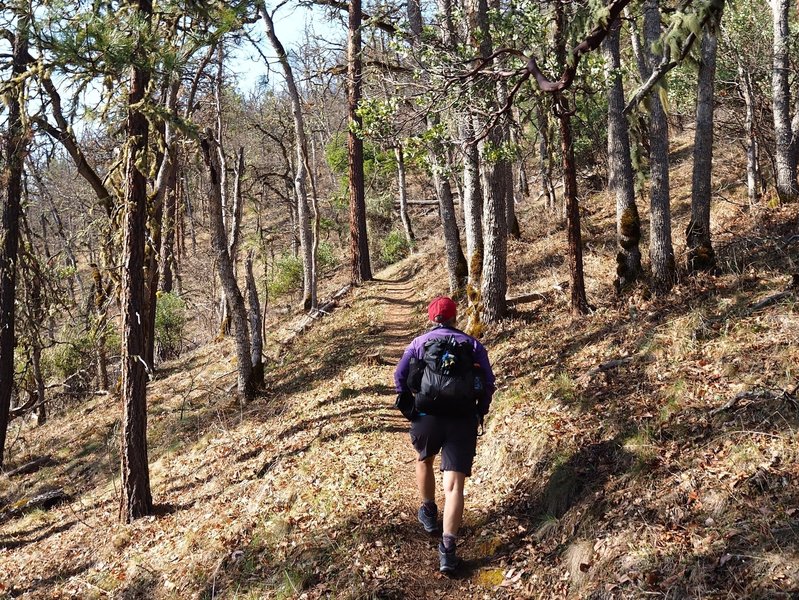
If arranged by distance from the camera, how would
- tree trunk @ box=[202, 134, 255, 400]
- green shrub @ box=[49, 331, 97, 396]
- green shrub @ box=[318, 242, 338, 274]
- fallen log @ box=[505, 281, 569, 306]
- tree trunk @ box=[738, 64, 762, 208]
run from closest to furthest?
tree trunk @ box=[202, 134, 255, 400] → fallen log @ box=[505, 281, 569, 306] → tree trunk @ box=[738, 64, 762, 208] → green shrub @ box=[49, 331, 97, 396] → green shrub @ box=[318, 242, 338, 274]

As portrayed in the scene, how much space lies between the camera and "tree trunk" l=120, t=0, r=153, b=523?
24.3 ft

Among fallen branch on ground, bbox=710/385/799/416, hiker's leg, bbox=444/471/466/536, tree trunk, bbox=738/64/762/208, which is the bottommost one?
hiker's leg, bbox=444/471/466/536

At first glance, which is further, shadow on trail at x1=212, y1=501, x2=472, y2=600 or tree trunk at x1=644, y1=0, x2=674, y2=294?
tree trunk at x1=644, y1=0, x2=674, y2=294

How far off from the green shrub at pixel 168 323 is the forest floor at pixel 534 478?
9244mm

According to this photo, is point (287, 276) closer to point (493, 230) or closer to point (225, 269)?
point (225, 269)

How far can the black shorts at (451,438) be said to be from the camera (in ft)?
16.1

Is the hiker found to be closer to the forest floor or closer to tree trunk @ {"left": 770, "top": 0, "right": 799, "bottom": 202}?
the forest floor

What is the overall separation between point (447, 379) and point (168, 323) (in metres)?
19.0

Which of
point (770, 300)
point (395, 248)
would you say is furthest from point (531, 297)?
point (395, 248)

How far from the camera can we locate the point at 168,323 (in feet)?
70.9

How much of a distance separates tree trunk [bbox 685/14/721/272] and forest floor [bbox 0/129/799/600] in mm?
354

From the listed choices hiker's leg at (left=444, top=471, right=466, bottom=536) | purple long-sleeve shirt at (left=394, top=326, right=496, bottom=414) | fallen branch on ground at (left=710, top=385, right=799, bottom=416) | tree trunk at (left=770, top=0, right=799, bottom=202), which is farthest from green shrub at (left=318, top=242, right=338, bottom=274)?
fallen branch on ground at (left=710, top=385, right=799, bottom=416)

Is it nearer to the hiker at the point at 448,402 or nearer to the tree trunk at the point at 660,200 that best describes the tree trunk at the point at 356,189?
the tree trunk at the point at 660,200

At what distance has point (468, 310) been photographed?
1187 cm
